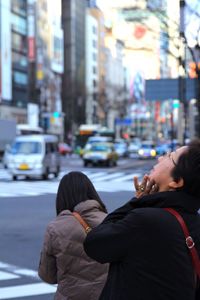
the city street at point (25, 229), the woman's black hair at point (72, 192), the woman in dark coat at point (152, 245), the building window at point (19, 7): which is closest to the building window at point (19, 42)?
the building window at point (19, 7)

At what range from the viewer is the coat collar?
7.66 feet

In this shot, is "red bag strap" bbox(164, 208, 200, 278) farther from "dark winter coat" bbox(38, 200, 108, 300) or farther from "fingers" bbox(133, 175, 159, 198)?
"dark winter coat" bbox(38, 200, 108, 300)

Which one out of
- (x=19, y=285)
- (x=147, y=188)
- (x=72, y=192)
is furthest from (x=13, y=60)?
(x=147, y=188)

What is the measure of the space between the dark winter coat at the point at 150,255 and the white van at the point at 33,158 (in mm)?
22791

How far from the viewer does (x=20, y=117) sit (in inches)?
3310

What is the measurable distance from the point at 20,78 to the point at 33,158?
60279mm

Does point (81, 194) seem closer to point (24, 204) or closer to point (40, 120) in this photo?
point (24, 204)

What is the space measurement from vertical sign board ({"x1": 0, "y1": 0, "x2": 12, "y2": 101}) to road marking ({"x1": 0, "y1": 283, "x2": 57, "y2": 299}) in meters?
72.0

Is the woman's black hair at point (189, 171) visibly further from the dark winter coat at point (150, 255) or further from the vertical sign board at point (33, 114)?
the vertical sign board at point (33, 114)

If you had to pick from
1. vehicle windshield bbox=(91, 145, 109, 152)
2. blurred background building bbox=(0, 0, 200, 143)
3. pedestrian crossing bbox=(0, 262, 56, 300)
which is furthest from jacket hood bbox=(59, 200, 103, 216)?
vehicle windshield bbox=(91, 145, 109, 152)

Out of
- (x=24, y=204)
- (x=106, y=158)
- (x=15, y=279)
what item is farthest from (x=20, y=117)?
(x=15, y=279)

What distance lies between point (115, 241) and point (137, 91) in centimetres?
14919

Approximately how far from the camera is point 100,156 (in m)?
36.5

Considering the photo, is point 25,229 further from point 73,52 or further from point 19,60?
point 73,52
